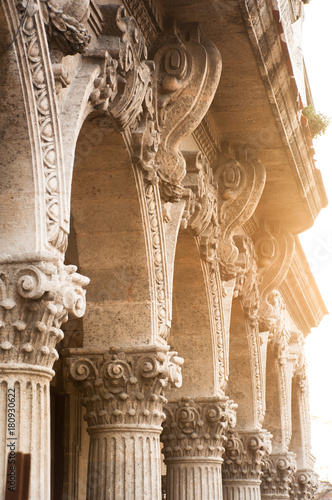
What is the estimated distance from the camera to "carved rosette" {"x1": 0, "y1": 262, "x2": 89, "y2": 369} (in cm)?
467

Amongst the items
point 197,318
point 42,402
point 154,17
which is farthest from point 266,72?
point 42,402

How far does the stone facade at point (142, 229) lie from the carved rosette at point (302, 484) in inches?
234

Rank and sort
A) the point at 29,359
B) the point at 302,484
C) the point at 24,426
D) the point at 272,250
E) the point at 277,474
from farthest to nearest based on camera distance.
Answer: the point at 302,484 < the point at 277,474 < the point at 272,250 < the point at 29,359 < the point at 24,426

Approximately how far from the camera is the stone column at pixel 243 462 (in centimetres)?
1176

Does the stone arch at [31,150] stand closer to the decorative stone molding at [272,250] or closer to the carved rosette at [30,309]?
the carved rosette at [30,309]

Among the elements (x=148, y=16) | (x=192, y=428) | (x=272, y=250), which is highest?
(x=272, y=250)

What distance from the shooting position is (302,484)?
58.2ft

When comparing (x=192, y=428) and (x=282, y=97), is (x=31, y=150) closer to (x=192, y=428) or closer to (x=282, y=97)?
(x=282, y=97)

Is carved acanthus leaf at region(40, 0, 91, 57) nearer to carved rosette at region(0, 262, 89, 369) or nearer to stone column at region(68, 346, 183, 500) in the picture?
carved rosette at region(0, 262, 89, 369)

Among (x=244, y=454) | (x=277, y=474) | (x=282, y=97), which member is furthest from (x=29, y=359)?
(x=277, y=474)

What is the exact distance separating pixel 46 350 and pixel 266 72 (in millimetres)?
4141

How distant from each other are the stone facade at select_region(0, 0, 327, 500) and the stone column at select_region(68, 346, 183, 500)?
0.04ft

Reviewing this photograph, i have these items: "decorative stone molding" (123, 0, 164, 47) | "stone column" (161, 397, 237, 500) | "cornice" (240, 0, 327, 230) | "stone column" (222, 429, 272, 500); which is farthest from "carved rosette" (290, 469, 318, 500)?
"decorative stone molding" (123, 0, 164, 47)

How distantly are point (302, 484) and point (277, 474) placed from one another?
11.3 ft
